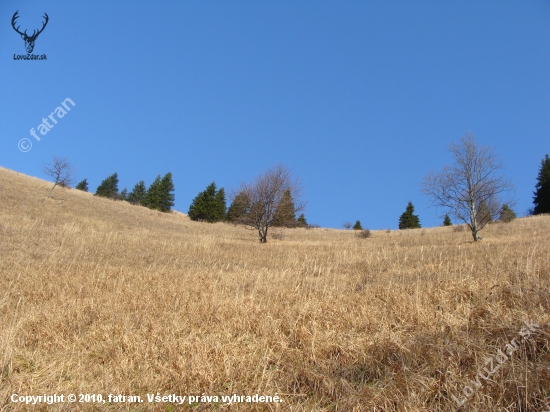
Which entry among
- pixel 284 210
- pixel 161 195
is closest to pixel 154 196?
pixel 161 195

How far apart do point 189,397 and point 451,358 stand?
7.45 ft

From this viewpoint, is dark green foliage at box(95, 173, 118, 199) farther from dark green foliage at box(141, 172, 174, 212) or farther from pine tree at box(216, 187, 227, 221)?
pine tree at box(216, 187, 227, 221)

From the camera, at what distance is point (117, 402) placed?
2377mm

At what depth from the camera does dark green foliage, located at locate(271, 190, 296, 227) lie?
2681 centimetres

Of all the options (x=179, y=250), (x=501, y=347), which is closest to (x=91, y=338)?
(x=501, y=347)

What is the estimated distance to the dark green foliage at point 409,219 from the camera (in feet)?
202

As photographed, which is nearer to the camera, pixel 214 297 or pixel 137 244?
pixel 214 297

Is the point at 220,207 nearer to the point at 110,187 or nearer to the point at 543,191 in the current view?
the point at 110,187

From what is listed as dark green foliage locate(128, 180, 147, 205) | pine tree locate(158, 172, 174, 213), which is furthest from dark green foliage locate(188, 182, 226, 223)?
dark green foliage locate(128, 180, 147, 205)

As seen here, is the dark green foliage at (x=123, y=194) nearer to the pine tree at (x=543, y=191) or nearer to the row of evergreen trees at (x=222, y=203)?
the row of evergreen trees at (x=222, y=203)

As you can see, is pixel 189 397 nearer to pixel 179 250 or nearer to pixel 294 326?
pixel 294 326

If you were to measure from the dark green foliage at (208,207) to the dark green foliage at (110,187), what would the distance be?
30109 millimetres

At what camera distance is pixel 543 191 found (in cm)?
4859

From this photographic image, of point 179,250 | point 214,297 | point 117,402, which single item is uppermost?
point 179,250
